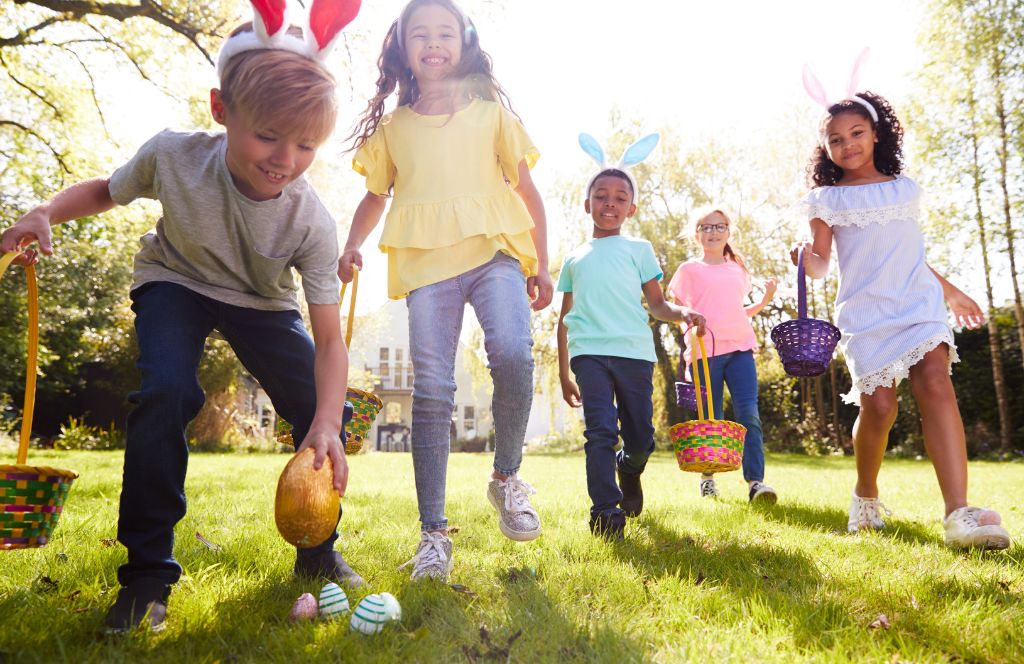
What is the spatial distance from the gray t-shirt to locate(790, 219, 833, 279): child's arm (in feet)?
8.22

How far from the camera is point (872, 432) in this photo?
367cm

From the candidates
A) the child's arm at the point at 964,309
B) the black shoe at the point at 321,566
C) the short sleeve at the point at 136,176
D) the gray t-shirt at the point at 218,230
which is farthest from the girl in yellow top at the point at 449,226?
the child's arm at the point at 964,309

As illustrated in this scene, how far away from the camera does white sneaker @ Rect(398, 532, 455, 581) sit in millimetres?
2570

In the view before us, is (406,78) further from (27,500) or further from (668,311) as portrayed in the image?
(27,500)

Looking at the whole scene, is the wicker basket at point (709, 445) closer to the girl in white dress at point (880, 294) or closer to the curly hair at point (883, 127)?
the girl in white dress at point (880, 294)

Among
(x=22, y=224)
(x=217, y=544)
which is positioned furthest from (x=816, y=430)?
(x=22, y=224)

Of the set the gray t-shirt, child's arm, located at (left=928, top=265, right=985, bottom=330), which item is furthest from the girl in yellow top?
child's arm, located at (left=928, top=265, right=985, bottom=330)

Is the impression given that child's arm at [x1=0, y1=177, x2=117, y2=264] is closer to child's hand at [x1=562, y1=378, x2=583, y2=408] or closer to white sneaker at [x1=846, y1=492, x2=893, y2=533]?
child's hand at [x1=562, y1=378, x2=583, y2=408]

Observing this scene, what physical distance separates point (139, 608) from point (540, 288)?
6.33ft

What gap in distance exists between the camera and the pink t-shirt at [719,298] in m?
5.43

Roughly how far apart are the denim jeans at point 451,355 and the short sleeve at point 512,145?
1.46 feet

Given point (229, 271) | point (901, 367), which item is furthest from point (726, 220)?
point (229, 271)

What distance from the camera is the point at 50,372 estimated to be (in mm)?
18250

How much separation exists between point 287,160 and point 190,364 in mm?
701
